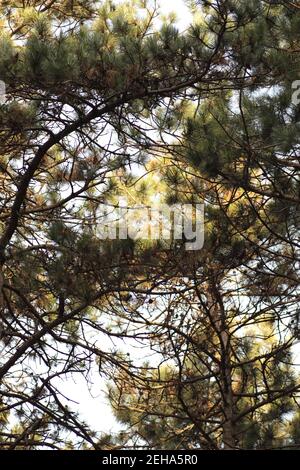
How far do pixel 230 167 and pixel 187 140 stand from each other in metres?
0.34

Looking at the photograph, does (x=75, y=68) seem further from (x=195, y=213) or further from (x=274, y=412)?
(x=274, y=412)

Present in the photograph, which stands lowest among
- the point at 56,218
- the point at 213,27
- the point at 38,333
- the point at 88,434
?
the point at 88,434

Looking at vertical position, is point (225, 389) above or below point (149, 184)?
below

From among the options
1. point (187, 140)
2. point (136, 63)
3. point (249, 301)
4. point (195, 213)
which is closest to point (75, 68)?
point (136, 63)

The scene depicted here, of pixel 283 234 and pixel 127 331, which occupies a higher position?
pixel 283 234

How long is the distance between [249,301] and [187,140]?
5.29 ft

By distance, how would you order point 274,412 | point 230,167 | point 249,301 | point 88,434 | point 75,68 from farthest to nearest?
point 274,412 < point 249,301 < point 88,434 < point 230,167 < point 75,68

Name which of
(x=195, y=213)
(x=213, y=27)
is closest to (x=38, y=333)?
(x=195, y=213)

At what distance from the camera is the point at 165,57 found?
554 cm

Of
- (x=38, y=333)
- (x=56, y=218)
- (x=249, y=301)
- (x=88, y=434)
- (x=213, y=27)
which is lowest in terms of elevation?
(x=88, y=434)

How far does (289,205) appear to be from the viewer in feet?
19.8

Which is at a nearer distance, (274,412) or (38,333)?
(38,333)

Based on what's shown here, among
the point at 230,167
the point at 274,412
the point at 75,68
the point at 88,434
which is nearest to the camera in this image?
the point at 75,68

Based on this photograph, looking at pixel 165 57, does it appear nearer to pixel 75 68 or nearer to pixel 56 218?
pixel 75 68
